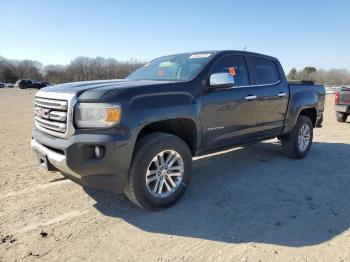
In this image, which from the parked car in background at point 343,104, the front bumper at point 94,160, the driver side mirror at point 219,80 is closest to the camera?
the front bumper at point 94,160

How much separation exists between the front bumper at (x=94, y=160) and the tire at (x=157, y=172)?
15 cm

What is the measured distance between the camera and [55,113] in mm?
3686

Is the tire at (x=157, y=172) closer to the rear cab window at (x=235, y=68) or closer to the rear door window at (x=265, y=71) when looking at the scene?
the rear cab window at (x=235, y=68)

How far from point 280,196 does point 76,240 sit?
267 centimetres

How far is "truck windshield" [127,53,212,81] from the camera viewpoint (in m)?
4.56

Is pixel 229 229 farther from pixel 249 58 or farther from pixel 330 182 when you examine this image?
pixel 249 58

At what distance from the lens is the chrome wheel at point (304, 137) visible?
6.54 m

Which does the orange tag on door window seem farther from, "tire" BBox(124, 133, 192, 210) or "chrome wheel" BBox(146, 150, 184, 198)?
"chrome wheel" BBox(146, 150, 184, 198)

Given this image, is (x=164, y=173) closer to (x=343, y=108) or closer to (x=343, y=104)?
(x=343, y=108)

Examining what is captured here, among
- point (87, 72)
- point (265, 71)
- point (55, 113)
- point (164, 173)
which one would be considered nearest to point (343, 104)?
point (265, 71)

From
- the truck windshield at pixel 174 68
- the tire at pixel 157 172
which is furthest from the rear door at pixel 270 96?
the tire at pixel 157 172

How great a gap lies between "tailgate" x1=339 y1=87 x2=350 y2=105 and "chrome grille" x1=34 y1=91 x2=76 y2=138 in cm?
1186

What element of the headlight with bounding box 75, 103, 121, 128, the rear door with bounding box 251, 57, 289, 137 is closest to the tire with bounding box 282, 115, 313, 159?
the rear door with bounding box 251, 57, 289, 137

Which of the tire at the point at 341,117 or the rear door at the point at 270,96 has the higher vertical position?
the rear door at the point at 270,96
